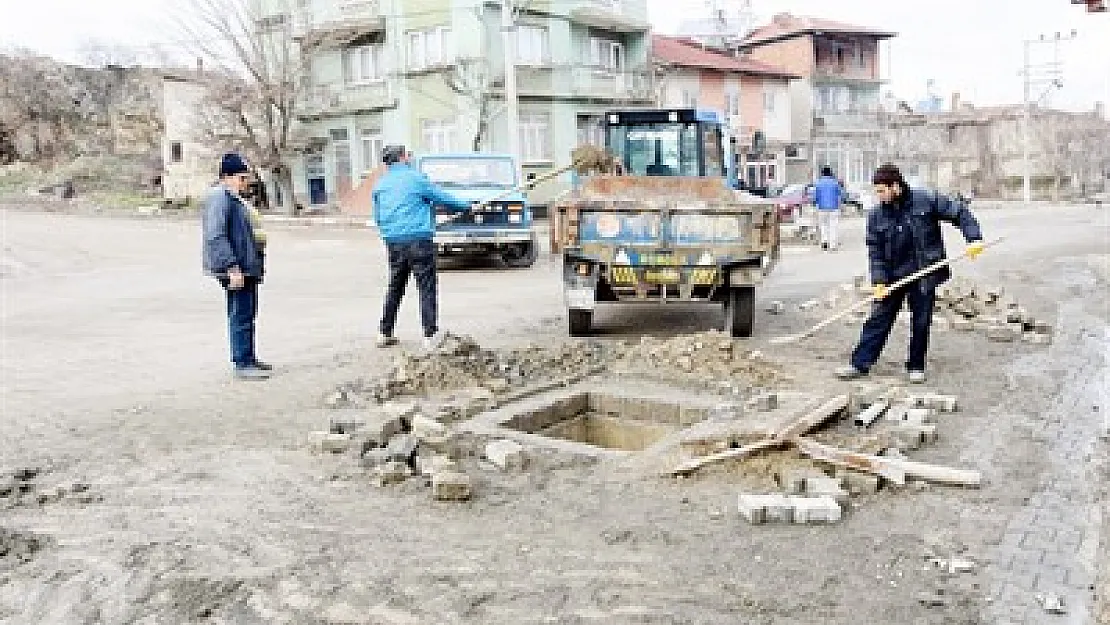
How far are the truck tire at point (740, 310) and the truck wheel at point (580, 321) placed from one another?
4.50 feet

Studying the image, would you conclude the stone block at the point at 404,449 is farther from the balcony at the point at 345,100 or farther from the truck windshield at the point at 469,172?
the balcony at the point at 345,100

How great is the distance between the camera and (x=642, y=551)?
4551 mm

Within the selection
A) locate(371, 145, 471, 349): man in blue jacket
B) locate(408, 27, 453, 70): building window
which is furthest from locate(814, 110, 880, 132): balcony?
locate(371, 145, 471, 349): man in blue jacket

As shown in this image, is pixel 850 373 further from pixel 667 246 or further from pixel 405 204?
pixel 405 204

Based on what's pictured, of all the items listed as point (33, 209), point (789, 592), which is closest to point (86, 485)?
point (789, 592)

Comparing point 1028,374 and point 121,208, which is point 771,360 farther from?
point 121,208

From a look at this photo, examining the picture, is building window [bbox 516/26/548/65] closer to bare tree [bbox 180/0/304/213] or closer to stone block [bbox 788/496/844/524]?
bare tree [bbox 180/0/304/213]

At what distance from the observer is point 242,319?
8.62 metres

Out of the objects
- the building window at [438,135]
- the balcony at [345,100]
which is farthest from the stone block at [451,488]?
the balcony at [345,100]

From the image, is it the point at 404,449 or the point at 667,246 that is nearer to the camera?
the point at 404,449

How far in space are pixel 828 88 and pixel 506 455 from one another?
5298cm

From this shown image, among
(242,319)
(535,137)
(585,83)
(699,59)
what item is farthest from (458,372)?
(699,59)

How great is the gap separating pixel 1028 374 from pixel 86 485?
7.02 meters

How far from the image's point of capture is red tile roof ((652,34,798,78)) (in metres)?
42.8
